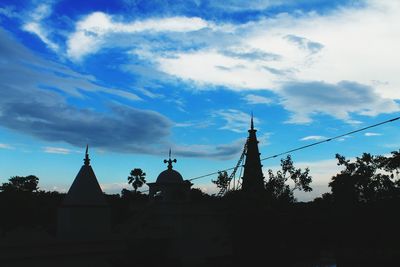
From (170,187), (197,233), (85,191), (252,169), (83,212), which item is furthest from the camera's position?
(252,169)

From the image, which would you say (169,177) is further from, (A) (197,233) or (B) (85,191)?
(B) (85,191)

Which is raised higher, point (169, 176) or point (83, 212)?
point (169, 176)

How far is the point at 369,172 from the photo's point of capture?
47.4 m

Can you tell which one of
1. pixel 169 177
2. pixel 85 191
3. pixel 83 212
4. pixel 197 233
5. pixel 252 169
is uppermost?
pixel 252 169

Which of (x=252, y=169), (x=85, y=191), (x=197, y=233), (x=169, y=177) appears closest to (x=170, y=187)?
(x=169, y=177)

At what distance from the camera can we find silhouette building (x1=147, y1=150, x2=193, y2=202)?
2698 cm

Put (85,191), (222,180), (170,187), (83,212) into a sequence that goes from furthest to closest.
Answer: (222,180)
(170,187)
(85,191)
(83,212)

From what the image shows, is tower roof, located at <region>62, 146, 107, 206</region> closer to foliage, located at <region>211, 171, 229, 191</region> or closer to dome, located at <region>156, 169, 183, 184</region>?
dome, located at <region>156, 169, 183, 184</region>

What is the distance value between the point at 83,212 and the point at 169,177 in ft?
20.6

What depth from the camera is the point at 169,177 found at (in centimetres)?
2733

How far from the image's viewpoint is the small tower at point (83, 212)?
75.4ft

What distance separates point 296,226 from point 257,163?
9.36 meters

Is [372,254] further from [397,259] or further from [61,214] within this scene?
[61,214]

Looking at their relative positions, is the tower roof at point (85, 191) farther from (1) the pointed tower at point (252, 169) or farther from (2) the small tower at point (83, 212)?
(1) the pointed tower at point (252, 169)
